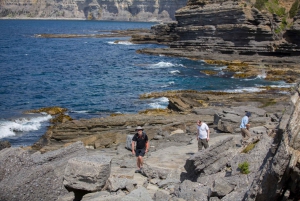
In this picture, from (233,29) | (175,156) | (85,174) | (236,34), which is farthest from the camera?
(236,34)

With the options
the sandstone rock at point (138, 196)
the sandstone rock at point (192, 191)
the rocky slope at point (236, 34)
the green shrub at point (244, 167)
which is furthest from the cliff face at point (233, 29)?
the sandstone rock at point (138, 196)

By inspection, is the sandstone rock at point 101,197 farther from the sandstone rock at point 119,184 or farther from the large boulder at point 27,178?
the large boulder at point 27,178

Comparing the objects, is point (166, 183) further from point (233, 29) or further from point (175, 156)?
point (233, 29)

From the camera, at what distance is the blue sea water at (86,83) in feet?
92.4

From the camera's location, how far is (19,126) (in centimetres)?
2477

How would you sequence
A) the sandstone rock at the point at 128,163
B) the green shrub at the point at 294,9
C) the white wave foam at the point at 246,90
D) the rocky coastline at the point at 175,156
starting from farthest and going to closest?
1. the green shrub at the point at 294,9
2. the white wave foam at the point at 246,90
3. the sandstone rock at the point at 128,163
4. the rocky coastline at the point at 175,156

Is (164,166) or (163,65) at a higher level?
(164,166)

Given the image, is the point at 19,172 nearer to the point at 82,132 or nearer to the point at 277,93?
the point at 82,132

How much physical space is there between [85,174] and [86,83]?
1299 inches

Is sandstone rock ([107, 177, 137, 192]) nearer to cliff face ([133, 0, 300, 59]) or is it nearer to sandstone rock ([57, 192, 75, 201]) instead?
sandstone rock ([57, 192, 75, 201])

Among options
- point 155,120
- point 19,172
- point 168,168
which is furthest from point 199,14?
point 19,172

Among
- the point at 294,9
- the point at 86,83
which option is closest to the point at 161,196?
the point at 86,83

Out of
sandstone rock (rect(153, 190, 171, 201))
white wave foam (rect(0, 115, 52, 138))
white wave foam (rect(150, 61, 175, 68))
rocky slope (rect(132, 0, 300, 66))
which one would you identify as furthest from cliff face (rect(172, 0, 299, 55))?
sandstone rock (rect(153, 190, 171, 201))

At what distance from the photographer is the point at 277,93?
32125mm
